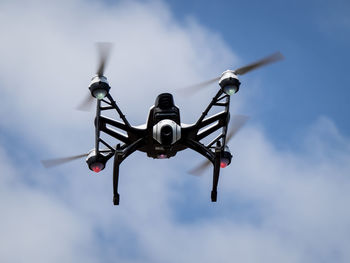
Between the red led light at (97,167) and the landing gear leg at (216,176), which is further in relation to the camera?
the red led light at (97,167)

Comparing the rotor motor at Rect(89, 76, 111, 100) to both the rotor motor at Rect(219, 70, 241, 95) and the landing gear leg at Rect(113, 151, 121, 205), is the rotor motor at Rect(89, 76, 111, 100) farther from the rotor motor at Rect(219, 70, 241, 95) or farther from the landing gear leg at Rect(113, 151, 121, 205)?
the rotor motor at Rect(219, 70, 241, 95)

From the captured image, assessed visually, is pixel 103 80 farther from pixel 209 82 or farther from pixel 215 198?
pixel 215 198

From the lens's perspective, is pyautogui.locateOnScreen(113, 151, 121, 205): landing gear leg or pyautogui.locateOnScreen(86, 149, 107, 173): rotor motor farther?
pyautogui.locateOnScreen(86, 149, 107, 173): rotor motor

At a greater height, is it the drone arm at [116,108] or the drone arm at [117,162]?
the drone arm at [116,108]

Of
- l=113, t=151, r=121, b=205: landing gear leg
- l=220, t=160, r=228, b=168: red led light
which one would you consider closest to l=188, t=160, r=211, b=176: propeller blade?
l=220, t=160, r=228, b=168: red led light

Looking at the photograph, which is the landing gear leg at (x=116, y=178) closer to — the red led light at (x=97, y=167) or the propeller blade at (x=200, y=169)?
the red led light at (x=97, y=167)

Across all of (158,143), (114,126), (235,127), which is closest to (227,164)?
(235,127)

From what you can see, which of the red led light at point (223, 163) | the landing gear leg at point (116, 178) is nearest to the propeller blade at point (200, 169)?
the red led light at point (223, 163)

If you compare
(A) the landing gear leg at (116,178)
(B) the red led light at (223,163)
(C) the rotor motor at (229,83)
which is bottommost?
(A) the landing gear leg at (116,178)

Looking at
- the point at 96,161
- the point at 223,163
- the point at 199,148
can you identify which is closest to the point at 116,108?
the point at 96,161

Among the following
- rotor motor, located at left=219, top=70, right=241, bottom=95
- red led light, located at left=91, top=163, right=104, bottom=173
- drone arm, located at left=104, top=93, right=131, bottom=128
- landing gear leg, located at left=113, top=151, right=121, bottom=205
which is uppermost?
rotor motor, located at left=219, top=70, right=241, bottom=95
